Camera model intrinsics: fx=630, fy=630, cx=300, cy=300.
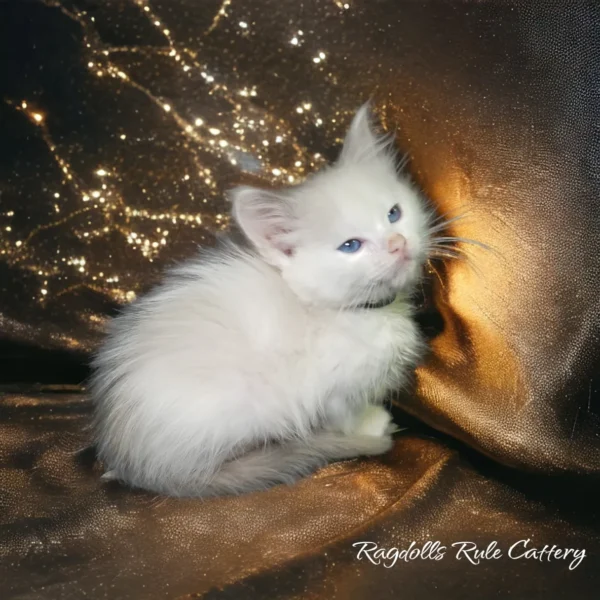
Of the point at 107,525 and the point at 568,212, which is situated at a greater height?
the point at 568,212

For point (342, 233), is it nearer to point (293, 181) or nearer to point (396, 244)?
point (396, 244)

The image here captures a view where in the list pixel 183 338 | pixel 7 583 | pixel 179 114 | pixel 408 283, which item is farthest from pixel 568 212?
pixel 7 583

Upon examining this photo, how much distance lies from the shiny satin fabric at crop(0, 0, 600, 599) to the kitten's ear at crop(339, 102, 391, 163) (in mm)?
79

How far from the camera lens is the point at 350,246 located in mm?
973

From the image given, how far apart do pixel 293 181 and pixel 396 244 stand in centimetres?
38

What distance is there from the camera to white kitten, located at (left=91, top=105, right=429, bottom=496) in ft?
3.18

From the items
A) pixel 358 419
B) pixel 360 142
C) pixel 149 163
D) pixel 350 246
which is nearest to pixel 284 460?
pixel 358 419

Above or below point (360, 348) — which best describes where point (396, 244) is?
above

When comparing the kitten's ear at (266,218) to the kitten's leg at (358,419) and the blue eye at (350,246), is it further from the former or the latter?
the kitten's leg at (358,419)

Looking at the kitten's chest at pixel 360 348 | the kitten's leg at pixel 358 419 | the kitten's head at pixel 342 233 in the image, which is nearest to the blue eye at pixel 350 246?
the kitten's head at pixel 342 233

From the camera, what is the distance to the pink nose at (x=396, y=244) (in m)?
0.95

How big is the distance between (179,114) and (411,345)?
2.11 feet

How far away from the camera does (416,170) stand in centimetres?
112

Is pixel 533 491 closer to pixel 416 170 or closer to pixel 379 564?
Answer: pixel 379 564
